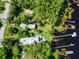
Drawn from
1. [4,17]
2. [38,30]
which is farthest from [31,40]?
[4,17]

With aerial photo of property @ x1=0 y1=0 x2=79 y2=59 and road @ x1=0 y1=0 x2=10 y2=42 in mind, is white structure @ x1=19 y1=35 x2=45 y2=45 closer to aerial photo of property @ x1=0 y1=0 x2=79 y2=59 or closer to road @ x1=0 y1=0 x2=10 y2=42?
aerial photo of property @ x1=0 y1=0 x2=79 y2=59

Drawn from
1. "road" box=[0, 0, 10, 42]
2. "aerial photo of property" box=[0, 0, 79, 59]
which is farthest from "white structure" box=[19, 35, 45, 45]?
"road" box=[0, 0, 10, 42]

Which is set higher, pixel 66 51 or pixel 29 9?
pixel 29 9

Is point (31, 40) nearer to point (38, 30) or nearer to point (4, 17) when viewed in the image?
point (38, 30)

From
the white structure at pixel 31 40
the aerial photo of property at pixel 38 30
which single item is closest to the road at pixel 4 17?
the aerial photo of property at pixel 38 30

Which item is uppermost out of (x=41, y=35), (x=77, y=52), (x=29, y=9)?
(x=29, y=9)

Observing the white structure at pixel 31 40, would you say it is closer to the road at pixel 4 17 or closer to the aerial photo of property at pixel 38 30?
the aerial photo of property at pixel 38 30

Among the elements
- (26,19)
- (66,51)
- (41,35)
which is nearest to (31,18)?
(26,19)

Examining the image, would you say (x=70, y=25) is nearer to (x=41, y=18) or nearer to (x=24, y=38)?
(x=41, y=18)

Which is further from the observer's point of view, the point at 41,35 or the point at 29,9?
the point at 29,9
